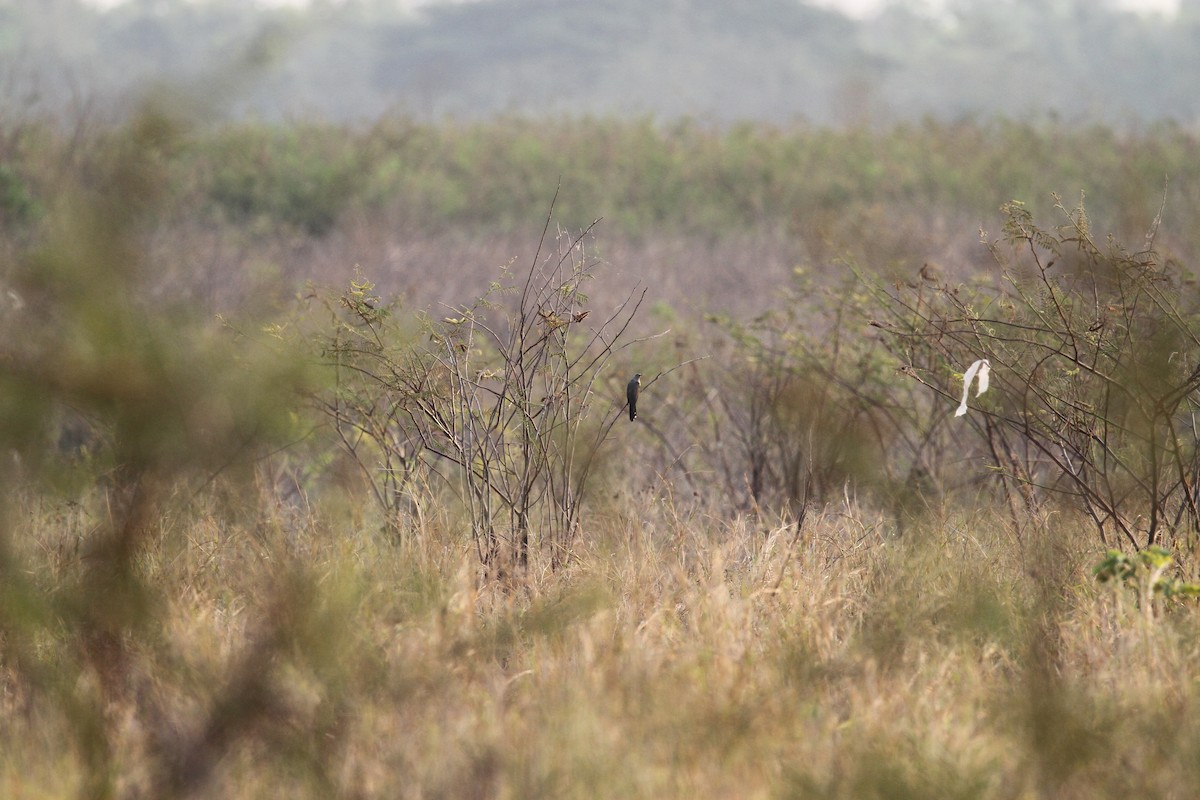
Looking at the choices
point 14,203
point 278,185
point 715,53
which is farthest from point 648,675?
point 715,53

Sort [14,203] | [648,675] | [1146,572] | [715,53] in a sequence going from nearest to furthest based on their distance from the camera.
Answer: [648,675] → [1146,572] → [14,203] → [715,53]

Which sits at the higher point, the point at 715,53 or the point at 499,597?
the point at 715,53

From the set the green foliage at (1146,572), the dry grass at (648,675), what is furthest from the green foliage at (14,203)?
the green foliage at (1146,572)

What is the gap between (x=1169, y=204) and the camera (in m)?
15.3

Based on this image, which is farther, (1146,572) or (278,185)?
(278,185)

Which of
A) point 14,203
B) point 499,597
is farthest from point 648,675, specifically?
point 14,203

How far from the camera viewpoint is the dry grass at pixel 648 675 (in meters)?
2.73

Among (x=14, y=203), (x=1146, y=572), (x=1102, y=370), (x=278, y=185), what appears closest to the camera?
(x=1146, y=572)

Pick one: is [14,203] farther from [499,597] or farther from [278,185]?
[499,597]

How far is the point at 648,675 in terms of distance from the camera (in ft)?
10.3

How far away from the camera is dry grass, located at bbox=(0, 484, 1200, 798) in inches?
108

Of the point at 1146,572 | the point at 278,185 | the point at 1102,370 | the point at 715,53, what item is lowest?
the point at 278,185

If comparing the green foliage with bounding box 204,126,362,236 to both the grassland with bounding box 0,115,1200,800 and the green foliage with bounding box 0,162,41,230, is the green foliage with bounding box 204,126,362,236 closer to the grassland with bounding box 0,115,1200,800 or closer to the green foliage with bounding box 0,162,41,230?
the green foliage with bounding box 0,162,41,230

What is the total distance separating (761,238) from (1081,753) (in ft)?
42.5
